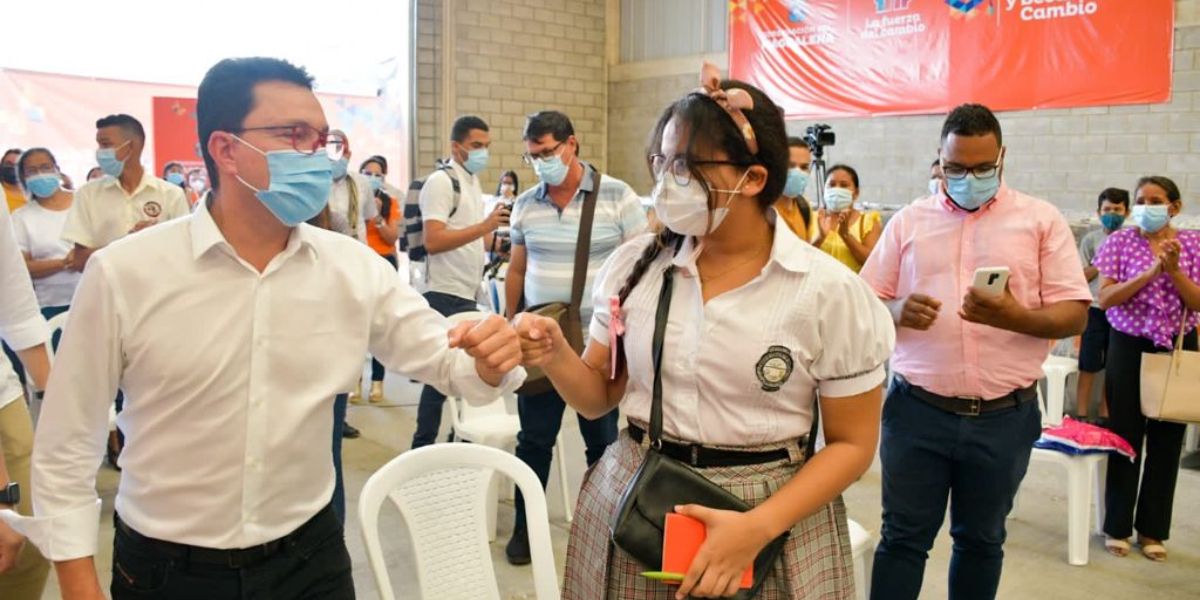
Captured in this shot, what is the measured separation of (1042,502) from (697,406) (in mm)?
3496

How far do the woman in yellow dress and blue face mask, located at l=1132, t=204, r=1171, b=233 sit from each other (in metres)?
1.24

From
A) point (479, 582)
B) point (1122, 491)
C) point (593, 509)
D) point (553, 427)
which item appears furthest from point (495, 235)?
point (593, 509)

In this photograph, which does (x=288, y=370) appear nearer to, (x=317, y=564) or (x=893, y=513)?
(x=317, y=564)

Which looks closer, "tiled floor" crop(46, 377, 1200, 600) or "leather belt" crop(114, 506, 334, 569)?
"leather belt" crop(114, 506, 334, 569)

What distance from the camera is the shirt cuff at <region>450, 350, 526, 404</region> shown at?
1684 mm

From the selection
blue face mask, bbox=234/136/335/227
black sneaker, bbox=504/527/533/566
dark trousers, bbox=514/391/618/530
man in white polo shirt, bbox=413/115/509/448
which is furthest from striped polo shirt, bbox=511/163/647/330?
blue face mask, bbox=234/136/335/227

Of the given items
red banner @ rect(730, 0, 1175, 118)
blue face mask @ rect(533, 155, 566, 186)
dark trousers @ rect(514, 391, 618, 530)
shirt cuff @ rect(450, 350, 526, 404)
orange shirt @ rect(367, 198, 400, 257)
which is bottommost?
dark trousers @ rect(514, 391, 618, 530)

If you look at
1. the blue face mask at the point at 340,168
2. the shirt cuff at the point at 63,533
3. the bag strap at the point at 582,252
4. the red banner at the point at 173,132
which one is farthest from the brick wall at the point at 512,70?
the shirt cuff at the point at 63,533

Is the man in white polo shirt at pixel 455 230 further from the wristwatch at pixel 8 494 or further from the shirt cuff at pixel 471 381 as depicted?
the shirt cuff at pixel 471 381

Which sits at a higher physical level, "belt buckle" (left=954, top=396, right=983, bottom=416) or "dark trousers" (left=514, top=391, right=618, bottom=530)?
"belt buckle" (left=954, top=396, right=983, bottom=416)

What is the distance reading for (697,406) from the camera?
5.11ft

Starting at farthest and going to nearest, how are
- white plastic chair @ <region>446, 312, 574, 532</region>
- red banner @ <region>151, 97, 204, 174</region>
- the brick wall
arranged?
1. the brick wall
2. red banner @ <region>151, 97, 204, 174</region>
3. white plastic chair @ <region>446, 312, 574, 532</region>

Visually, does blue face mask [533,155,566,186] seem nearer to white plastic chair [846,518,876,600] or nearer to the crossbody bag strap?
white plastic chair [846,518,876,600]

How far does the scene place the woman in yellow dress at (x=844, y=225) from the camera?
16.1ft
